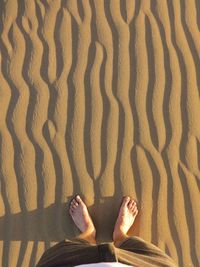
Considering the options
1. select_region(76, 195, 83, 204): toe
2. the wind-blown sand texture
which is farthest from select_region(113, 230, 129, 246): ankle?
select_region(76, 195, 83, 204): toe

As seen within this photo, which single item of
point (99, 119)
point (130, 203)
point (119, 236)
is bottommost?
point (119, 236)

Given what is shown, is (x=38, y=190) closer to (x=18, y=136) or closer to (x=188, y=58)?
(x=18, y=136)

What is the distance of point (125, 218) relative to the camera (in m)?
4.68

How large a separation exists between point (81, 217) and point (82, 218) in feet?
0.04

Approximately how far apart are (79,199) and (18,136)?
2.54 ft

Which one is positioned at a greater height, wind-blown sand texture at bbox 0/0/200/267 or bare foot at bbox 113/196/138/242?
wind-blown sand texture at bbox 0/0/200/267

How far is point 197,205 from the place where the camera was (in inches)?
188

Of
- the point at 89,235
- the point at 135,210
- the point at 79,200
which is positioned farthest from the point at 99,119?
the point at 89,235

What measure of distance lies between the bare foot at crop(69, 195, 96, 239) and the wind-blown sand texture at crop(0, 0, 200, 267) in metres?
0.08

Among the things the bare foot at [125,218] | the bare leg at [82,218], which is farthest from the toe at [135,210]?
the bare leg at [82,218]

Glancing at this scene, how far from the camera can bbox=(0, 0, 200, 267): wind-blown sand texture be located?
4770 mm

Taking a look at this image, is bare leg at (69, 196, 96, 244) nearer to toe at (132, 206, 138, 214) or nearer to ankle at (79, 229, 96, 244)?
ankle at (79, 229, 96, 244)

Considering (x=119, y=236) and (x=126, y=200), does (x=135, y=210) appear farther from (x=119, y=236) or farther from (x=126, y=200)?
(x=119, y=236)

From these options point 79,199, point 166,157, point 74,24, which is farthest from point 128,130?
point 74,24
